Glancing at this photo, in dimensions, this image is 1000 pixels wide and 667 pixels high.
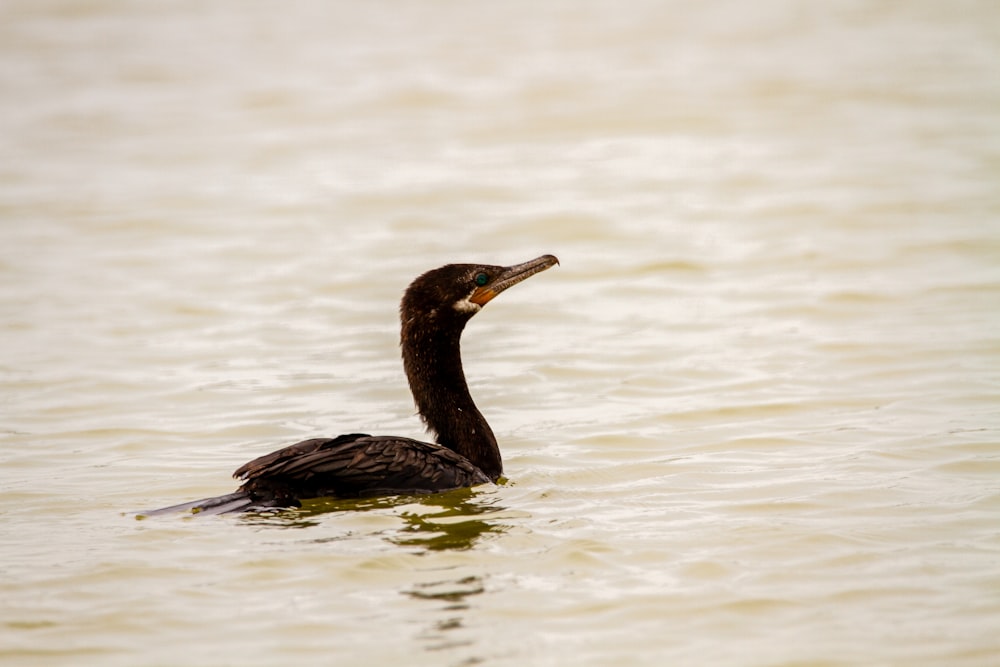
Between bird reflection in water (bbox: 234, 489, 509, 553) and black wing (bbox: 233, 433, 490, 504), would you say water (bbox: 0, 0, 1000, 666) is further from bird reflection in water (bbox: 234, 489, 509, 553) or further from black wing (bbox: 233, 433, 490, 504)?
black wing (bbox: 233, 433, 490, 504)

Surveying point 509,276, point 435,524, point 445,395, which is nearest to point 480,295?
point 509,276

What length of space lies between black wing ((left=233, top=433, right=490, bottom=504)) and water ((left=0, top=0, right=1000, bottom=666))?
0.13 metres

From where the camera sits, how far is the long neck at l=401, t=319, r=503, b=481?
902 centimetres

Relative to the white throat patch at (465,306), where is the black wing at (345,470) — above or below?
below

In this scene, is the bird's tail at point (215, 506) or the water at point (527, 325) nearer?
the water at point (527, 325)

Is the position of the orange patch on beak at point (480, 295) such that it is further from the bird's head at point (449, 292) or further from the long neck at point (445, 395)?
the long neck at point (445, 395)

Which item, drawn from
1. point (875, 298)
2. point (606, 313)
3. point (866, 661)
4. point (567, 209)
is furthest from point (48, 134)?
point (866, 661)

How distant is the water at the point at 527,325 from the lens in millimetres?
6734

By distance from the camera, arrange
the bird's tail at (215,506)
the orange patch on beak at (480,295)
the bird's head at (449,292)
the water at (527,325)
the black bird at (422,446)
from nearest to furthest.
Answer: the water at (527,325) < the bird's tail at (215,506) < the black bird at (422,446) < the bird's head at (449,292) < the orange patch on beak at (480,295)

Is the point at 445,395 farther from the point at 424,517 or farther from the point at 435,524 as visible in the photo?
the point at 435,524

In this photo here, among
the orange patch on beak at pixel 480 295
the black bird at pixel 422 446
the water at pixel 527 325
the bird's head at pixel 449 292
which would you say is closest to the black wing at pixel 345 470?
the black bird at pixel 422 446

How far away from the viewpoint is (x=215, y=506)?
7.93 meters

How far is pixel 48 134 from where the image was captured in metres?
22.2

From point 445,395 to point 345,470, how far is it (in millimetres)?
1241
